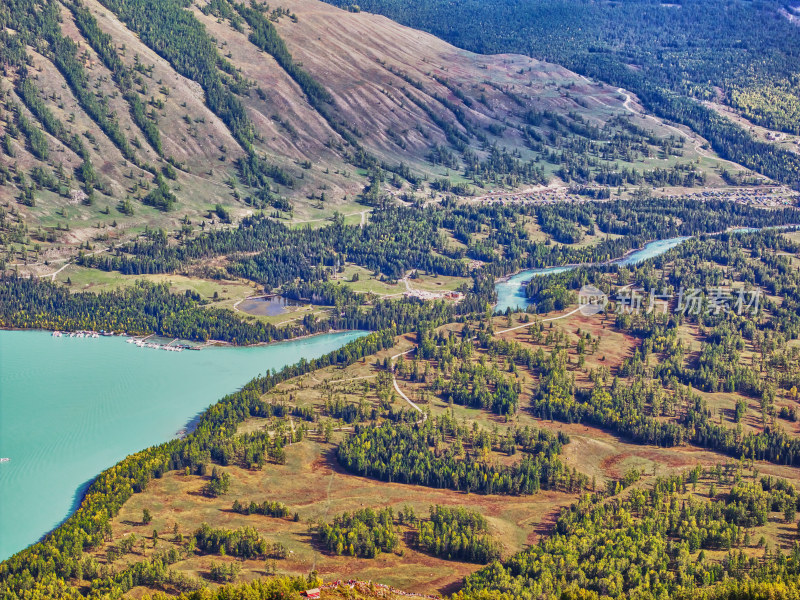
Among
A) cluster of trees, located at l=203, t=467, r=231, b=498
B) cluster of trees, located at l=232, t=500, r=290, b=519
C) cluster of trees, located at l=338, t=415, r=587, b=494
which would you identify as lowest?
cluster of trees, located at l=232, t=500, r=290, b=519

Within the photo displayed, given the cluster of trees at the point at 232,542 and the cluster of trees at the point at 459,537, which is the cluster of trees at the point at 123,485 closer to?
the cluster of trees at the point at 232,542

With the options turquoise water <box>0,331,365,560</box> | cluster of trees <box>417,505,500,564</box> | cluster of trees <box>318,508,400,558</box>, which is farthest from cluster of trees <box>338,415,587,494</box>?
turquoise water <box>0,331,365,560</box>

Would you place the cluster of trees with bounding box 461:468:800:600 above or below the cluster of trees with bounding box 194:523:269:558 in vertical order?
above

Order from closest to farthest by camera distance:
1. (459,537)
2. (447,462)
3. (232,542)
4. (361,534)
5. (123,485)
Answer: (232,542), (459,537), (361,534), (123,485), (447,462)

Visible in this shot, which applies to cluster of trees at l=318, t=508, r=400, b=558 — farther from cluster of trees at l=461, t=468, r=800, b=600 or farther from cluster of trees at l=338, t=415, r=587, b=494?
cluster of trees at l=338, t=415, r=587, b=494

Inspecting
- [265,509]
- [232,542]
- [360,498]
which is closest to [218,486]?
[265,509]

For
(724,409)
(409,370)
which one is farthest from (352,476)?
(724,409)

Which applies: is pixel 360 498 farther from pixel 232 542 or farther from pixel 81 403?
pixel 81 403
